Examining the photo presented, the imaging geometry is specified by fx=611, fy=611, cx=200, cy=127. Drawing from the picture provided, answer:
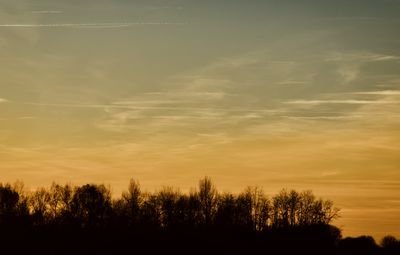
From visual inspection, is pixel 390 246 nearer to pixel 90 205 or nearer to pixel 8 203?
pixel 90 205

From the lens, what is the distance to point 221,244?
A: 111812 millimetres

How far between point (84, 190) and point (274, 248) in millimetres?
58523

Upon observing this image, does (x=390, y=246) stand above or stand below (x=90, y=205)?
below

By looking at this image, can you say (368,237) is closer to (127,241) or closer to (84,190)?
(127,241)

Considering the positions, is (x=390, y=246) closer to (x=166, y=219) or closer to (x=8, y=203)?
(x=166, y=219)

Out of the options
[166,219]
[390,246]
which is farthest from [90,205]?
[390,246]

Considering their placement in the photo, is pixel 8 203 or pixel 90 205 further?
pixel 90 205

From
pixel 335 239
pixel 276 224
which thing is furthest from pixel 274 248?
pixel 276 224

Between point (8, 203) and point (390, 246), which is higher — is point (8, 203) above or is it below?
above

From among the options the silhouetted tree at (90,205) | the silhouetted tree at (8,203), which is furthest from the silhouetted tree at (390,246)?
the silhouetted tree at (8,203)

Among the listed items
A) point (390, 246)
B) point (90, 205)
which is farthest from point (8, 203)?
point (390, 246)

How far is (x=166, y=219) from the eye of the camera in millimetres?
156000

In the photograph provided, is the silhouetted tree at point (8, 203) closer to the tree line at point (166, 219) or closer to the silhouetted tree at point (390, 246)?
the tree line at point (166, 219)

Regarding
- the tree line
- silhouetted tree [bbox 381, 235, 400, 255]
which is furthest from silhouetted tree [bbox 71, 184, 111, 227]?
silhouetted tree [bbox 381, 235, 400, 255]
